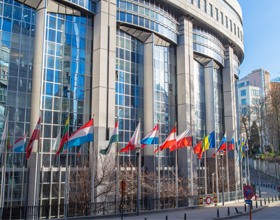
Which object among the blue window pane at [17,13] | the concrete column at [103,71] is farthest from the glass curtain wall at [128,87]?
the blue window pane at [17,13]

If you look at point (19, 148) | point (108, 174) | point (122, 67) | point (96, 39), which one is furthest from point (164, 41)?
point (19, 148)

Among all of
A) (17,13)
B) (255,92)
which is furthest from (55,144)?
(255,92)

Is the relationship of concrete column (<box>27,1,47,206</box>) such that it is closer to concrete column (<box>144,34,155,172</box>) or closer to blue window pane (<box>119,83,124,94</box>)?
blue window pane (<box>119,83,124,94</box>)

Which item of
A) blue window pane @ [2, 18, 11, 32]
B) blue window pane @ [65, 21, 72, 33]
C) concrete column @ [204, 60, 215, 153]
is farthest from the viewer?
concrete column @ [204, 60, 215, 153]

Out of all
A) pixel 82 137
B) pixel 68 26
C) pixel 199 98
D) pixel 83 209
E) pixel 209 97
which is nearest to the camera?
pixel 82 137

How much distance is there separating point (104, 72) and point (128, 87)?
566cm

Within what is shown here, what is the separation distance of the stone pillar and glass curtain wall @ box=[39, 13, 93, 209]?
134cm

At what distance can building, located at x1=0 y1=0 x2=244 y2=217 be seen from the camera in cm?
2914

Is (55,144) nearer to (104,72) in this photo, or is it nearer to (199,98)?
(104,72)

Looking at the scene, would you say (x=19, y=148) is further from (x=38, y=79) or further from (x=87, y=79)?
(x=87, y=79)

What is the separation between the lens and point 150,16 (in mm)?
39438

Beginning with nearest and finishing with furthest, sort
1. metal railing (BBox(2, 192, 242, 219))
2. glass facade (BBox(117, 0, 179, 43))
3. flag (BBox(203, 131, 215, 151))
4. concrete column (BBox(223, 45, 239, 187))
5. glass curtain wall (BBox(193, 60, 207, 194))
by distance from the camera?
metal railing (BBox(2, 192, 242, 219)), flag (BBox(203, 131, 215, 151)), glass facade (BBox(117, 0, 179, 43)), glass curtain wall (BBox(193, 60, 207, 194)), concrete column (BBox(223, 45, 239, 187))

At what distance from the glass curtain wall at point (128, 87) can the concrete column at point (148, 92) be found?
64 centimetres

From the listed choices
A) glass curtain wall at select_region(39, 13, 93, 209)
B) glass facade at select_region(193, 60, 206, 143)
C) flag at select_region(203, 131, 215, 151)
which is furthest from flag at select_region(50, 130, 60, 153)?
glass facade at select_region(193, 60, 206, 143)
